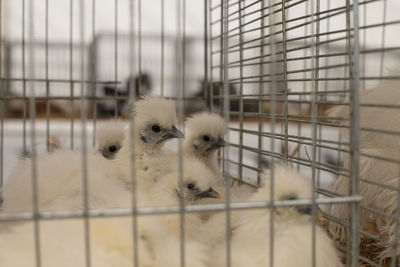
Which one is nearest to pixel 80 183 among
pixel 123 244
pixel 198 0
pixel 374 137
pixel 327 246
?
pixel 123 244

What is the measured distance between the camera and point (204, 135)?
1.96m

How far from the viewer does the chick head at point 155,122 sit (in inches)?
66.4

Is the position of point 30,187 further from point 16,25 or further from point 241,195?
point 16,25

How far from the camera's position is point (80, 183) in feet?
4.27

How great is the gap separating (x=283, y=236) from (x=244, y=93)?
116cm

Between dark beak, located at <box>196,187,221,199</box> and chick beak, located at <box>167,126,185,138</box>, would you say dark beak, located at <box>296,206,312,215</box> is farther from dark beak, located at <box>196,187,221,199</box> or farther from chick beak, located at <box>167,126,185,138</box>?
chick beak, located at <box>167,126,185,138</box>

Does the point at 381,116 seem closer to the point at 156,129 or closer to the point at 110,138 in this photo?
the point at 156,129

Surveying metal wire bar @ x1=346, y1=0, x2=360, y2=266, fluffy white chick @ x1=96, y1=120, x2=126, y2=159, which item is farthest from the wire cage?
fluffy white chick @ x1=96, y1=120, x2=126, y2=159

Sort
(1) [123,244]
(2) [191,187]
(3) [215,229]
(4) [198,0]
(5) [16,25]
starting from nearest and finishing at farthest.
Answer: (1) [123,244], (3) [215,229], (2) [191,187], (4) [198,0], (5) [16,25]

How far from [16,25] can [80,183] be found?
254 cm

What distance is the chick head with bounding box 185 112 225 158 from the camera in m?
1.93

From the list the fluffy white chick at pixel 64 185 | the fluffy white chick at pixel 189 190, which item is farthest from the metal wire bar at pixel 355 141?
the fluffy white chick at pixel 64 185

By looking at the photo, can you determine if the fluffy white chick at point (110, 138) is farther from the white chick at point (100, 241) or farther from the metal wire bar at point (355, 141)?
the metal wire bar at point (355, 141)

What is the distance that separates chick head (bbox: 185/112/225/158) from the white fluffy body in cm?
53
